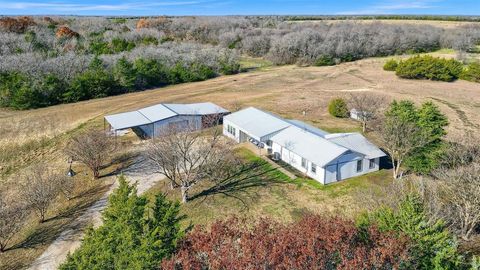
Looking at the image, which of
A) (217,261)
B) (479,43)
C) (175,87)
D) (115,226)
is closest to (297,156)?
(115,226)

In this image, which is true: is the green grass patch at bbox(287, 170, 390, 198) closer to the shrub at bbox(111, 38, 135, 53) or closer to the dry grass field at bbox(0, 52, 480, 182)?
the dry grass field at bbox(0, 52, 480, 182)

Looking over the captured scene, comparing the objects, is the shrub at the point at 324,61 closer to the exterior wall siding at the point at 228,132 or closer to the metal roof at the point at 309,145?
the exterior wall siding at the point at 228,132

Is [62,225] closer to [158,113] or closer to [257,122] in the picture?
[158,113]

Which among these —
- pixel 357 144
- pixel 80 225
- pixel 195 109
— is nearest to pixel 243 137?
pixel 195 109

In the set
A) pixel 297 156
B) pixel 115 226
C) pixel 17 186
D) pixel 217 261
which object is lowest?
pixel 17 186

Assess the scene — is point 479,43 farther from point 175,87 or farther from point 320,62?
point 175,87
